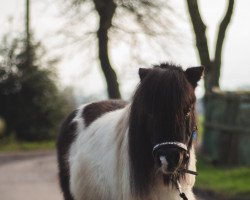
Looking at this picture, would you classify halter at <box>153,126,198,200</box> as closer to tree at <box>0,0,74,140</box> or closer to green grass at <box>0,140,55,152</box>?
green grass at <box>0,140,55,152</box>

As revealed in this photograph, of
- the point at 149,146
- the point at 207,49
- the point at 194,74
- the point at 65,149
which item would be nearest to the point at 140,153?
the point at 149,146

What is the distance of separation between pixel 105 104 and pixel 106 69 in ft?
62.7

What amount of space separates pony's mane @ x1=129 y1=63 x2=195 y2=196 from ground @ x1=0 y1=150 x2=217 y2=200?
5.80 meters

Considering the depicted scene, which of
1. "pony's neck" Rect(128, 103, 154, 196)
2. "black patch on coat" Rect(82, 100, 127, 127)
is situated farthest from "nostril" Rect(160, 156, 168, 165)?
"black patch on coat" Rect(82, 100, 127, 127)

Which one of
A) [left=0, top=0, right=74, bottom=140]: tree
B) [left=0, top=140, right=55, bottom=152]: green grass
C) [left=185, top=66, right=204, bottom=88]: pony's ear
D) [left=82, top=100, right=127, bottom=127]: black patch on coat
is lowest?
[left=0, top=140, right=55, bottom=152]: green grass

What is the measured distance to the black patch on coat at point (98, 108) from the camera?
6777 mm

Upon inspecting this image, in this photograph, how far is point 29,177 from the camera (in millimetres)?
15539

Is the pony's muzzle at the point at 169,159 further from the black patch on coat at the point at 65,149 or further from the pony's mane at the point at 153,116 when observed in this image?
the black patch on coat at the point at 65,149

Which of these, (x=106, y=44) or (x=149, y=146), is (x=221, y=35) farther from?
(x=149, y=146)

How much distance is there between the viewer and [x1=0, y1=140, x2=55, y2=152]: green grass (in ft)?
83.1

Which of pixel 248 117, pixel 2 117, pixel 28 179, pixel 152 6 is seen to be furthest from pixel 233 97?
pixel 2 117

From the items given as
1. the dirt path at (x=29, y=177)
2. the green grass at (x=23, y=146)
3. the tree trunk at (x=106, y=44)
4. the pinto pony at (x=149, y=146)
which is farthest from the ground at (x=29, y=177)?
the pinto pony at (x=149, y=146)

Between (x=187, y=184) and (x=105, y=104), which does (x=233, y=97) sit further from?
(x=187, y=184)

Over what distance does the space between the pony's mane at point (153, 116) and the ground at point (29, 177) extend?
580 cm
